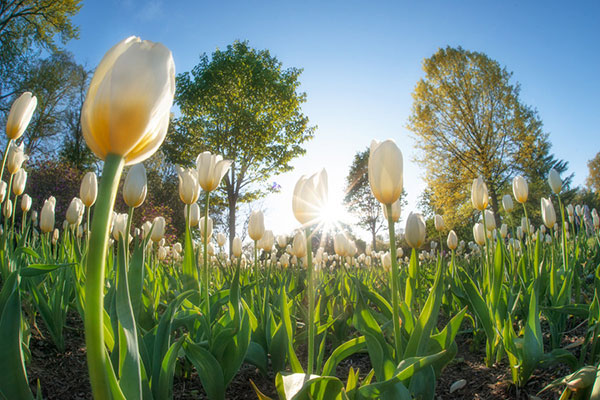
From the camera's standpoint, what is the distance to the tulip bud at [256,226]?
1.92m

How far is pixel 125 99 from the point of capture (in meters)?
0.51

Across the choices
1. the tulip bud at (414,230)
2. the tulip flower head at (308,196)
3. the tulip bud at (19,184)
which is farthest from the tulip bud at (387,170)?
the tulip bud at (19,184)

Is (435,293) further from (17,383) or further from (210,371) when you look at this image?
(17,383)

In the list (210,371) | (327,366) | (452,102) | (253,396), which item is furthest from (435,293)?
(452,102)

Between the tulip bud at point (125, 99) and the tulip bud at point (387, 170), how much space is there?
2.07 ft

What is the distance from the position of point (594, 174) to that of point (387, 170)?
37.4 metres

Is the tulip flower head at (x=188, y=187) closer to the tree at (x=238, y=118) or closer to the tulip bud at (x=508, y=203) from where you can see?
the tulip bud at (x=508, y=203)

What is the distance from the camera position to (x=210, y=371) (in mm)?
1271

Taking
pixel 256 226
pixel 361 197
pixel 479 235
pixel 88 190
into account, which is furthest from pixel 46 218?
pixel 361 197

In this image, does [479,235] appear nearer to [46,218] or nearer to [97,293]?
[97,293]

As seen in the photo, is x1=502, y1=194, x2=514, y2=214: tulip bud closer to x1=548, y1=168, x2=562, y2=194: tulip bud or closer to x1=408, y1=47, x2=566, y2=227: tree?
x1=548, y1=168, x2=562, y2=194: tulip bud

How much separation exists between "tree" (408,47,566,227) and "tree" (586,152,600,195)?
16.9 m

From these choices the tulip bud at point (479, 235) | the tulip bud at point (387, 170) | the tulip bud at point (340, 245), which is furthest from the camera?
the tulip bud at point (479, 235)

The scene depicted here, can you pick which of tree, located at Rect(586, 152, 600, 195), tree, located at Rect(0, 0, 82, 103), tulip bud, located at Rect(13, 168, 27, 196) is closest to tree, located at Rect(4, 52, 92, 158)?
tree, located at Rect(0, 0, 82, 103)
